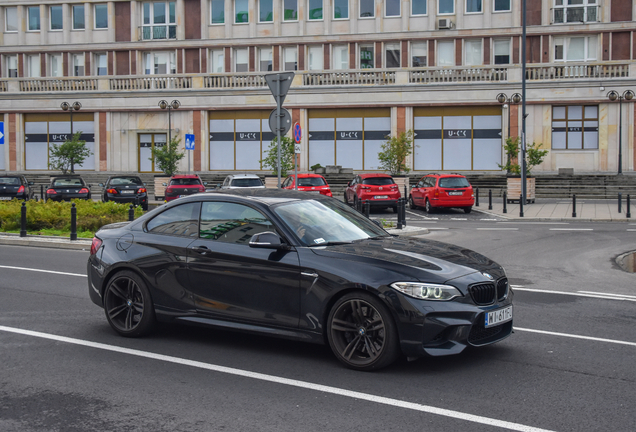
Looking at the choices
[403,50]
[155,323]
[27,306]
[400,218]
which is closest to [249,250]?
[155,323]

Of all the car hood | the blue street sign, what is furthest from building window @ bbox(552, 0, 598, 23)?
the car hood

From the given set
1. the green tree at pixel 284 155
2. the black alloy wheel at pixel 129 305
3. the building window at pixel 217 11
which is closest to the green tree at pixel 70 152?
the green tree at pixel 284 155

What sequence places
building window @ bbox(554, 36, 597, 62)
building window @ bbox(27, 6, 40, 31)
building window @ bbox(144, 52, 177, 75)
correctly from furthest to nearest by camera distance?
building window @ bbox(27, 6, 40, 31), building window @ bbox(144, 52, 177, 75), building window @ bbox(554, 36, 597, 62)

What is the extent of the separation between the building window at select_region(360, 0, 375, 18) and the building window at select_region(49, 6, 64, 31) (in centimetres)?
2268

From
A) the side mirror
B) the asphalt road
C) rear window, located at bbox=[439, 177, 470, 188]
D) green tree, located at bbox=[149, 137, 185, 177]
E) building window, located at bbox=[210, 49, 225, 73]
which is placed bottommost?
the asphalt road

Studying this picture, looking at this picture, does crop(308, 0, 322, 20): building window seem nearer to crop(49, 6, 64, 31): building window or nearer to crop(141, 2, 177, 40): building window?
crop(141, 2, 177, 40): building window

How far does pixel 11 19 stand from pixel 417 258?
56.0 metres

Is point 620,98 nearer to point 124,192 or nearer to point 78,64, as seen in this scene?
point 124,192

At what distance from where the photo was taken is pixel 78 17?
53.8 metres

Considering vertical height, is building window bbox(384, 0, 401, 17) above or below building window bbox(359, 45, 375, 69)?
above

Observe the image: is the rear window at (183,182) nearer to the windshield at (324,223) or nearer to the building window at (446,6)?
the building window at (446,6)

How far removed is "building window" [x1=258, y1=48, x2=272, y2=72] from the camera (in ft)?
169

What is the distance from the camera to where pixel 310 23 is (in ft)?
165

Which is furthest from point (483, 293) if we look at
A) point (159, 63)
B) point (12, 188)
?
point (159, 63)
